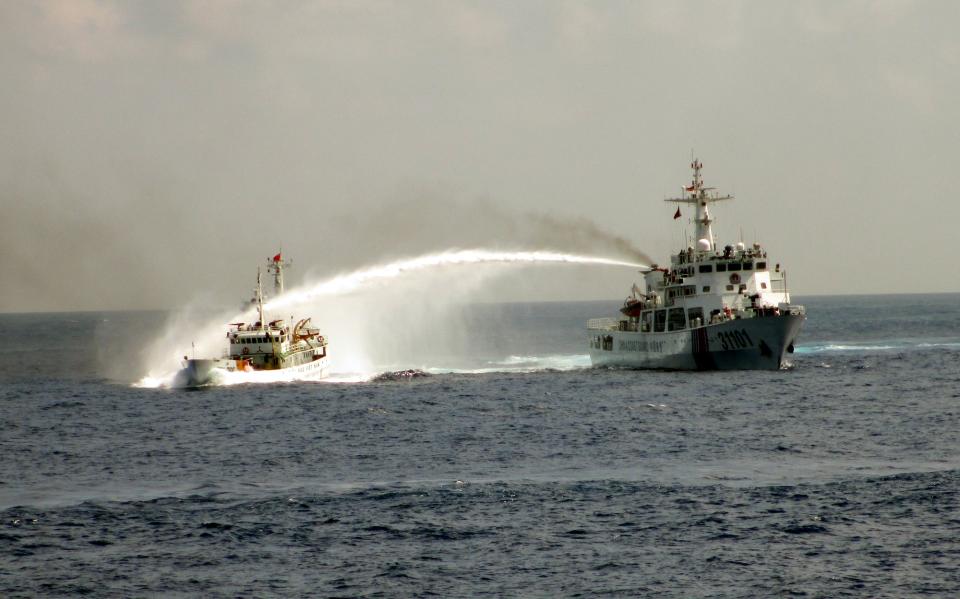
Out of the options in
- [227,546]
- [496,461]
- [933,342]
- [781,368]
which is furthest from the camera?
[933,342]

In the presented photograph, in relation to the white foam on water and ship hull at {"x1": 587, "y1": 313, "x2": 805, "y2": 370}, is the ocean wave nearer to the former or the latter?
the white foam on water

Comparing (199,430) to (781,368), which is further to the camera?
(781,368)

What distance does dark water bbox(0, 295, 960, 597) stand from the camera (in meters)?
34.7

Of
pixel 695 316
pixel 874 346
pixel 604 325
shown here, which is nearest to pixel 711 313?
pixel 695 316

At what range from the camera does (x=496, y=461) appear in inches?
2147

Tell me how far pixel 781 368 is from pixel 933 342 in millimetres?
57005

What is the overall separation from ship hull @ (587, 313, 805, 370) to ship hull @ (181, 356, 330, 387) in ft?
113

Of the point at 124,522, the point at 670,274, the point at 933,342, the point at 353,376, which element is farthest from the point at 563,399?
the point at 933,342

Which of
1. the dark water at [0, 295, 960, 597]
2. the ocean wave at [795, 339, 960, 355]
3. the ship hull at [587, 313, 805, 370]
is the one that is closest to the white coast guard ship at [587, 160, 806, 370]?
the ship hull at [587, 313, 805, 370]

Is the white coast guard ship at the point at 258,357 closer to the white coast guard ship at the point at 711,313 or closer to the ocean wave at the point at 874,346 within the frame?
the white coast guard ship at the point at 711,313

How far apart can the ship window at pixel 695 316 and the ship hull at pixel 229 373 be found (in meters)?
37.4

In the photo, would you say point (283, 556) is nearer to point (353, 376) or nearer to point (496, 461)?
point (496, 461)

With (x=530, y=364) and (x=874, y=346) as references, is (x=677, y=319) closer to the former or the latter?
(x=530, y=364)

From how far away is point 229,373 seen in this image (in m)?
95.7
